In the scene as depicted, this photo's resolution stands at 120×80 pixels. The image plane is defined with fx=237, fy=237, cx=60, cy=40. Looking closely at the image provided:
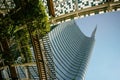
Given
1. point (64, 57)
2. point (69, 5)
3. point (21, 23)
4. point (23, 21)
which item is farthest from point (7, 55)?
point (64, 57)

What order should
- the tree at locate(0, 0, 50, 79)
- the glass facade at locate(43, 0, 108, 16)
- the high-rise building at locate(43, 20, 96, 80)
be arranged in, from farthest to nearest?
the high-rise building at locate(43, 20, 96, 80)
the glass facade at locate(43, 0, 108, 16)
the tree at locate(0, 0, 50, 79)

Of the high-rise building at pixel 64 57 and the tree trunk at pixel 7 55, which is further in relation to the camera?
the high-rise building at pixel 64 57

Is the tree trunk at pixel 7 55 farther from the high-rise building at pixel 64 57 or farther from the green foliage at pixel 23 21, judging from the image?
the high-rise building at pixel 64 57

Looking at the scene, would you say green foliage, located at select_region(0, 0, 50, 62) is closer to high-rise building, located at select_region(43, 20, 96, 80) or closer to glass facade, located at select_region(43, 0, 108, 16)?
glass facade, located at select_region(43, 0, 108, 16)

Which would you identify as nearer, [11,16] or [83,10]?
[11,16]

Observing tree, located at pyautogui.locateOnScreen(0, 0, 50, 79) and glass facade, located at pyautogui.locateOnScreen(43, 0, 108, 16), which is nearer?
tree, located at pyautogui.locateOnScreen(0, 0, 50, 79)

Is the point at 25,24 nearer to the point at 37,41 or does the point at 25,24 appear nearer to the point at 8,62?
the point at 37,41

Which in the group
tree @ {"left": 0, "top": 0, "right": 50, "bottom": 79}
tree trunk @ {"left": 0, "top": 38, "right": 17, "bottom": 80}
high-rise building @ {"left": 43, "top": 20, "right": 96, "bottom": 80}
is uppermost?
tree @ {"left": 0, "top": 0, "right": 50, "bottom": 79}

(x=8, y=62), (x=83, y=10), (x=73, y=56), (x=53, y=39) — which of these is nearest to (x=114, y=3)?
(x=83, y=10)

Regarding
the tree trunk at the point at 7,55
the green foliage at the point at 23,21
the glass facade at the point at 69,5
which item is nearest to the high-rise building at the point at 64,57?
the glass facade at the point at 69,5

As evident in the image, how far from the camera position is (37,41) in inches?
448

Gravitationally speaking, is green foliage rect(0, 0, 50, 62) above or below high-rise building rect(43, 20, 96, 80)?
above

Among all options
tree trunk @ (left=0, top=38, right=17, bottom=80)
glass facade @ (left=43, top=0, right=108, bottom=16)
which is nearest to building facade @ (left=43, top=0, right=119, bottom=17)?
glass facade @ (left=43, top=0, right=108, bottom=16)

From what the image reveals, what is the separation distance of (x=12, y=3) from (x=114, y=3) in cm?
498
